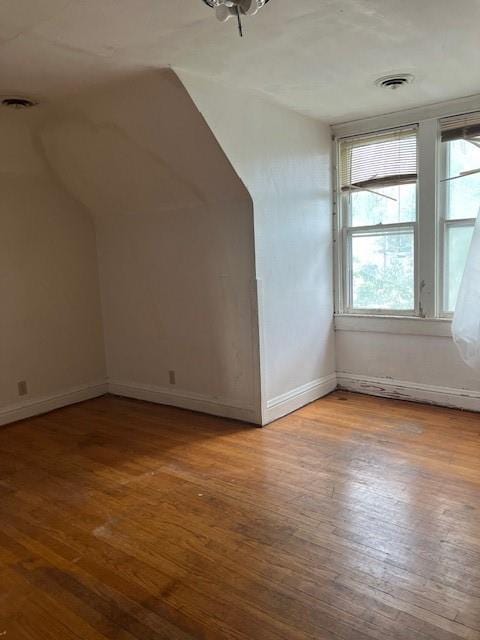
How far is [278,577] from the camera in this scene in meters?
1.98

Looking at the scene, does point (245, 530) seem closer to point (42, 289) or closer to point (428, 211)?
point (428, 211)

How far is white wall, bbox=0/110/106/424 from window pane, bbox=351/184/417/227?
2.47 meters

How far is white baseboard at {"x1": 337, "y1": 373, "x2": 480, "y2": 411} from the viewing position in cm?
389

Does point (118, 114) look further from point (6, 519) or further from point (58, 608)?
point (58, 608)

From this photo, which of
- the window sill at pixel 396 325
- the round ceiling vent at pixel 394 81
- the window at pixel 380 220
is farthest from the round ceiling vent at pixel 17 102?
the window sill at pixel 396 325

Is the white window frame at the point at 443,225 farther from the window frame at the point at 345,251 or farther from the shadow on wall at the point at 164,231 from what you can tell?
the shadow on wall at the point at 164,231

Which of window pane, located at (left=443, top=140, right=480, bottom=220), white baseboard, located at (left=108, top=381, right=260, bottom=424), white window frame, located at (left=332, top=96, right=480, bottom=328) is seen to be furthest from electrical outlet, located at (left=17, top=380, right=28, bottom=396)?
window pane, located at (left=443, top=140, right=480, bottom=220)

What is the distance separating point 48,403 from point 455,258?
3640 millimetres

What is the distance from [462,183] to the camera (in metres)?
3.76

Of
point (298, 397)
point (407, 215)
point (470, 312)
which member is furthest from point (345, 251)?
point (298, 397)

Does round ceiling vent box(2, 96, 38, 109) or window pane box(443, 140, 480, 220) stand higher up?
round ceiling vent box(2, 96, 38, 109)

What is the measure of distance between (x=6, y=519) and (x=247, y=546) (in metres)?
1.27

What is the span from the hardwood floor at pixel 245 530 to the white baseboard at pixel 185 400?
120 mm

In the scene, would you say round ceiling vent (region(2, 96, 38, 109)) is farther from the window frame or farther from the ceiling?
the window frame
